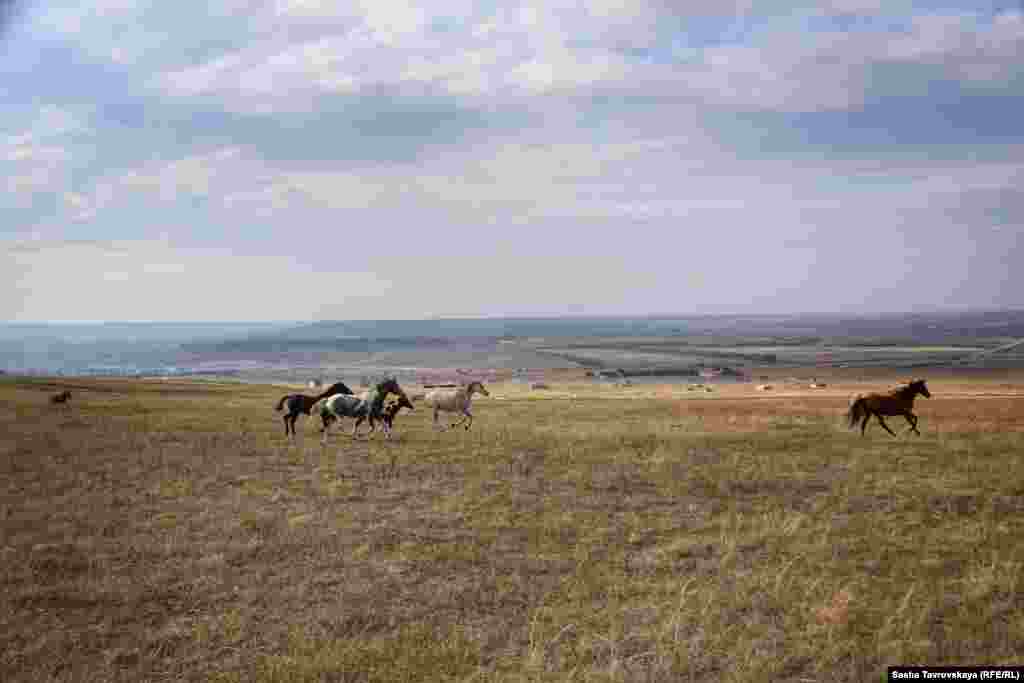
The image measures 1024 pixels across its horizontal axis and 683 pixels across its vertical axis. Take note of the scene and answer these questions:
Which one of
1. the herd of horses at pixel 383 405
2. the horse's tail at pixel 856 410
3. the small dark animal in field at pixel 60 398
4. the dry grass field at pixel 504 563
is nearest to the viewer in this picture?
the dry grass field at pixel 504 563

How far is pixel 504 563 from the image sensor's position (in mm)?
10570

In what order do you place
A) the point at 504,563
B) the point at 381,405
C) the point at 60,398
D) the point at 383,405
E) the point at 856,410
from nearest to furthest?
1. the point at 504,563
2. the point at 381,405
3. the point at 856,410
4. the point at 383,405
5. the point at 60,398

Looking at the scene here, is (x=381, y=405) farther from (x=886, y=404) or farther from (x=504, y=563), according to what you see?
(x=886, y=404)

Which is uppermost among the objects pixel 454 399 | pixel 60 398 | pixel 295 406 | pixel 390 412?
pixel 295 406

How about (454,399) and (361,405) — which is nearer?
(361,405)

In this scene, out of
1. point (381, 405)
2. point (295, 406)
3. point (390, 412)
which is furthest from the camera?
point (390, 412)

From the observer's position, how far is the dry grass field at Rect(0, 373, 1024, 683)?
768cm

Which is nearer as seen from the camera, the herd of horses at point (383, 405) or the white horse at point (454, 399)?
the herd of horses at point (383, 405)

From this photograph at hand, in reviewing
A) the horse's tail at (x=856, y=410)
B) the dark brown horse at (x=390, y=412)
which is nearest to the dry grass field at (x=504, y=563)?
the dark brown horse at (x=390, y=412)

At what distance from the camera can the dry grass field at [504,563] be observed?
768 centimetres

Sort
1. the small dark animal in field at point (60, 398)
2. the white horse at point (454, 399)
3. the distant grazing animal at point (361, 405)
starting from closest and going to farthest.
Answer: the distant grazing animal at point (361, 405) < the white horse at point (454, 399) < the small dark animal in field at point (60, 398)

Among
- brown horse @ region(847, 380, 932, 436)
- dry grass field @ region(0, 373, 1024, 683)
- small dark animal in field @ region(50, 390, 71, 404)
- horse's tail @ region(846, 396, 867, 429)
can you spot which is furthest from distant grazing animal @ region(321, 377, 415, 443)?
small dark animal in field @ region(50, 390, 71, 404)

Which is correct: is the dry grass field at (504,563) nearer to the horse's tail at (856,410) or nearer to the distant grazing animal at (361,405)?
the distant grazing animal at (361,405)

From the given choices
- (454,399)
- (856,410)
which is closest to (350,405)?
(454,399)
